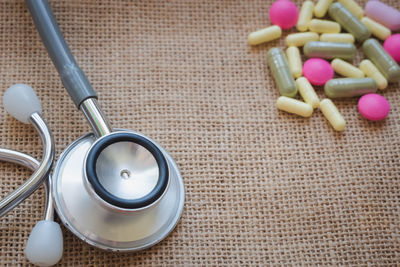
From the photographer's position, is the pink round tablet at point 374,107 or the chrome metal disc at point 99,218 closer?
the chrome metal disc at point 99,218

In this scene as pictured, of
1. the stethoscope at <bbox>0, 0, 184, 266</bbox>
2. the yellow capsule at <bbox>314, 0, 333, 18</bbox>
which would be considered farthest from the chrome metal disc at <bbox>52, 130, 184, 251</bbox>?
the yellow capsule at <bbox>314, 0, 333, 18</bbox>

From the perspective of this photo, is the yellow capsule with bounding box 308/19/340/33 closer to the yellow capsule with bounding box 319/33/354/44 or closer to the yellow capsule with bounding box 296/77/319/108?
the yellow capsule with bounding box 319/33/354/44

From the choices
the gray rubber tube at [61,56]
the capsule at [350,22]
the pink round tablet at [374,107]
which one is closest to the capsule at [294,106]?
the pink round tablet at [374,107]

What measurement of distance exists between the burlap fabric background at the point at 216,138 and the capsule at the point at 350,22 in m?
0.13

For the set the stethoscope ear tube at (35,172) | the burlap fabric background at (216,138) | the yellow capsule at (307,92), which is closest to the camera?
the stethoscope ear tube at (35,172)

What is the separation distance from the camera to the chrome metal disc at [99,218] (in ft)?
2.14

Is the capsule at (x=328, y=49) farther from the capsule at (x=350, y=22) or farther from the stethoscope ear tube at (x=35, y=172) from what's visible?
the stethoscope ear tube at (x=35, y=172)

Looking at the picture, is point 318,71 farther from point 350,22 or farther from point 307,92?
point 350,22

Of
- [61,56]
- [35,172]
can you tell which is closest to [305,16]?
[61,56]

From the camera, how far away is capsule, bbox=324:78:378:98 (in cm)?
84

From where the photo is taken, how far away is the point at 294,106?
0.82 m

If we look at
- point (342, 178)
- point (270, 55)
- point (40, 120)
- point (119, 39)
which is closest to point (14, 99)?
point (40, 120)

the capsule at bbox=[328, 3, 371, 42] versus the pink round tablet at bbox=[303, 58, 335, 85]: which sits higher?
the capsule at bbox=[328, 3, 371, 42]

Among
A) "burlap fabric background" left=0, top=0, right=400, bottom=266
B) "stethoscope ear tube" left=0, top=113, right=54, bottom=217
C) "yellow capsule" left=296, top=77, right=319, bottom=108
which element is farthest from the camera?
"yellow capsule" left=296, top=77, right=319, bottom=108
